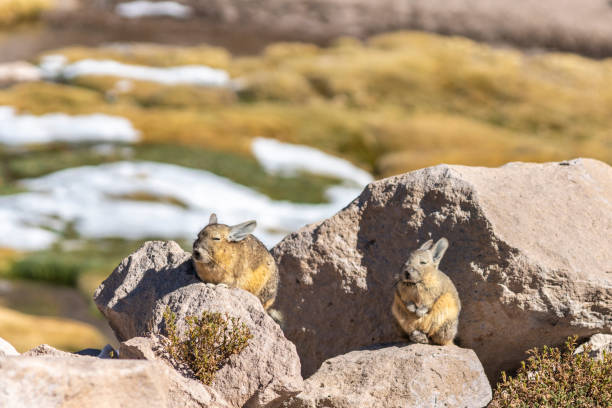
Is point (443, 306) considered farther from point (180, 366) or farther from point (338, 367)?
point (180, 366)

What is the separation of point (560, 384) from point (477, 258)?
2259mm

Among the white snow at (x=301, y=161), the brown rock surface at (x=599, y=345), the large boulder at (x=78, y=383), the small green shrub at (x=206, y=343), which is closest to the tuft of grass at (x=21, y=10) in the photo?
the white snow at (x=301, y=161)

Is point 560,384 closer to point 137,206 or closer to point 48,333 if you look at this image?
point 48,333

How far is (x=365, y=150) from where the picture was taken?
55.6 m

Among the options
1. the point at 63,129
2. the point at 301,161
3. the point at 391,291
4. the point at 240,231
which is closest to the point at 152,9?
the point at 63,129

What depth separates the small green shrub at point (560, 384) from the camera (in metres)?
10.5

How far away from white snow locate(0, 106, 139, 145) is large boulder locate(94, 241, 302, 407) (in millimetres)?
39897

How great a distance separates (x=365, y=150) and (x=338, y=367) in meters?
45.1

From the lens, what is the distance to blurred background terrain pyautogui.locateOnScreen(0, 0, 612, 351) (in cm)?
3681

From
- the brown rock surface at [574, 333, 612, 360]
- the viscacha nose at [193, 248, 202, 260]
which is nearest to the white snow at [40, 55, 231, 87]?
the viscacha nose at [193, 248, 202, 260]

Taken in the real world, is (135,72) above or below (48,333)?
below

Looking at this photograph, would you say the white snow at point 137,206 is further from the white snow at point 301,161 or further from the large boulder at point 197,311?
the large boulder at point 197,311

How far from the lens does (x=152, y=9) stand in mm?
83125

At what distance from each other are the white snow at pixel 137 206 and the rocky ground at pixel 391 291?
22.5 m
